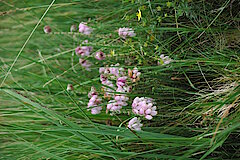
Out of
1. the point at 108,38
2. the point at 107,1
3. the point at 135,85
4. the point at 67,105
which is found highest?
the point at 107,1

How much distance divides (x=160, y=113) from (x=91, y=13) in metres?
0.70

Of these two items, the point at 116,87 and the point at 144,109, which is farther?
the point at 116,87

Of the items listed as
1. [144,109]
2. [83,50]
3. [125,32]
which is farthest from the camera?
[83,50]

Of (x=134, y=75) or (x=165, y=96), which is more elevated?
(x=134, y=75)

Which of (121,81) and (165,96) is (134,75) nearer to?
(121,81)

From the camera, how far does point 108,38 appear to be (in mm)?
1152

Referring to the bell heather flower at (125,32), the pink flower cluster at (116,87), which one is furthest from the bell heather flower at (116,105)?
the bell heather flower at (125,32)

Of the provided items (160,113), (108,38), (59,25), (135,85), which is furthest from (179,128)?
(59,25)

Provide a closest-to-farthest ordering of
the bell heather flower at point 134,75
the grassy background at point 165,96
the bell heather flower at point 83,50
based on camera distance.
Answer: the grassy background at point 165,96
the bell heather flower at point 134,75
the bell heather flower at point 83,50

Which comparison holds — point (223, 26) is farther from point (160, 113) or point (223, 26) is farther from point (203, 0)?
point (160, 113)

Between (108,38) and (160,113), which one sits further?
(108,38)

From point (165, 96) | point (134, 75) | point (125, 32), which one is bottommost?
point (165, 96)

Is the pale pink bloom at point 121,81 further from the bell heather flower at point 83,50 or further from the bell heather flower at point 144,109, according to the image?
the bell heather flower at point 83,50

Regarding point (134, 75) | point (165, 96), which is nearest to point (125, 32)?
point (134, 75)
